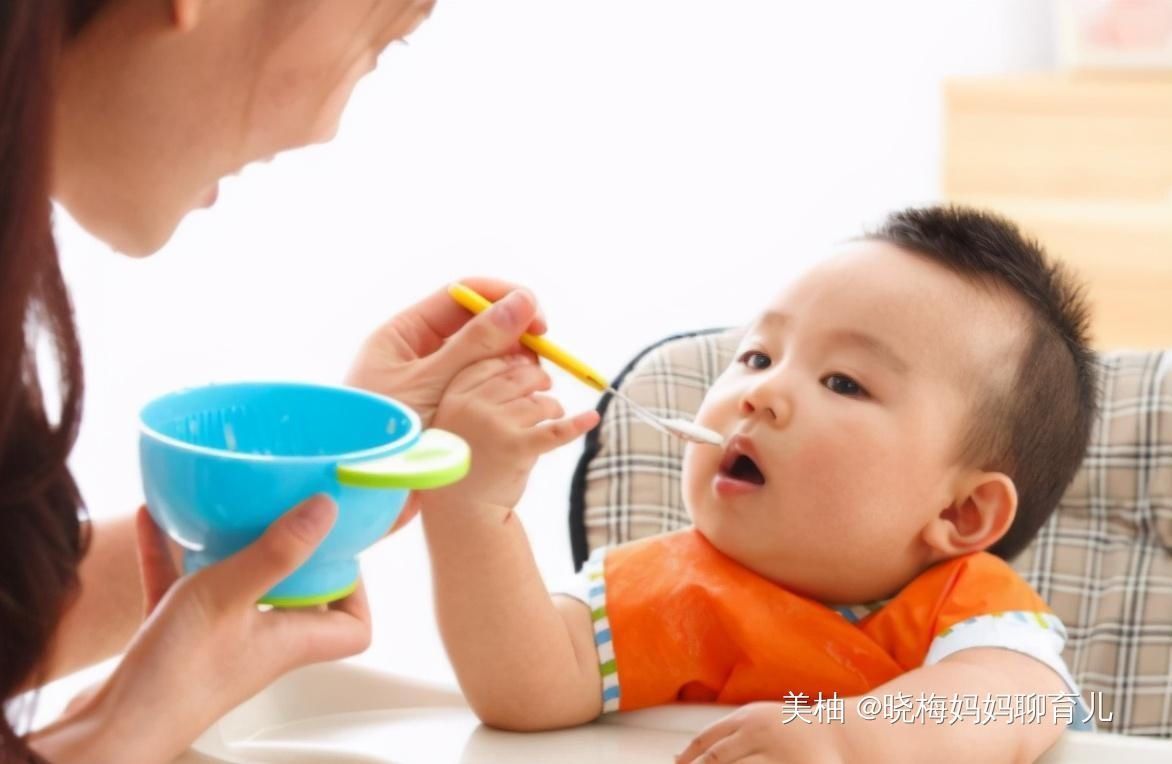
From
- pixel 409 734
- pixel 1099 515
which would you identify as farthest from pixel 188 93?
pixel 1099 515

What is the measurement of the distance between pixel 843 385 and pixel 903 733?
0.30 m

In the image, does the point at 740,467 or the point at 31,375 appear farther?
the point at 740,467

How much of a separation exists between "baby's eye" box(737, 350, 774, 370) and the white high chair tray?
0.93ft

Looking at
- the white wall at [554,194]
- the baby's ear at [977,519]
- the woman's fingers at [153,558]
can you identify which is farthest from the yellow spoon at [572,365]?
the white wall at [554,194]

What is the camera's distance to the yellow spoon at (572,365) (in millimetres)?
1037

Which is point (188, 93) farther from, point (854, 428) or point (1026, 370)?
point (1026, 370)

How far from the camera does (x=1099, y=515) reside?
53.5 inches

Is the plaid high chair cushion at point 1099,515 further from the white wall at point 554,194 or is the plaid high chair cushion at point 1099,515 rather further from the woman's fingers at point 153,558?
the white wall at point 554,194

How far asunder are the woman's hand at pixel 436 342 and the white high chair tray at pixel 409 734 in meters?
0.22

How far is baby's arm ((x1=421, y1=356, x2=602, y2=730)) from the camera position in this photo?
3.34 feet

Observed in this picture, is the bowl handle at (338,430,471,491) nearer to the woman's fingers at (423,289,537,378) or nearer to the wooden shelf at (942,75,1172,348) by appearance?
the woman's fingers at (423,289,537,378)

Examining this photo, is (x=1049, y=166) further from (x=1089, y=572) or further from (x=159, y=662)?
(x=159, y=662)

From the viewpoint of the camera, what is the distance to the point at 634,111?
8.55 feet

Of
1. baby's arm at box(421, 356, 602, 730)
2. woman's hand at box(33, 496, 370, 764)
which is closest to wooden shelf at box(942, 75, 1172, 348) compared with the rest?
baby's arm at box(421, 356, 602, 730)
